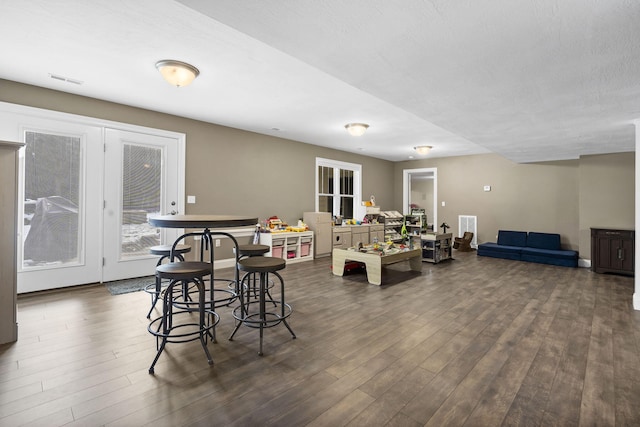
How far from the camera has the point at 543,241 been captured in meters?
6.72

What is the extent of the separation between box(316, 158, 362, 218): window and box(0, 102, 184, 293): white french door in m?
3.37

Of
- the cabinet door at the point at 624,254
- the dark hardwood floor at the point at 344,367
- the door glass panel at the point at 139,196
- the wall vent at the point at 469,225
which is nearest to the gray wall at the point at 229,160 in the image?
the door glass panel at the point at 139,196

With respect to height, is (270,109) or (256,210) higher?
(270,109)

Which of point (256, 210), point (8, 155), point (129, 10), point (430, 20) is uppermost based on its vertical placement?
point (129, 10)

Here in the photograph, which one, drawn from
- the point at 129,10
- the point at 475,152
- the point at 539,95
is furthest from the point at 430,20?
the point at 475,152

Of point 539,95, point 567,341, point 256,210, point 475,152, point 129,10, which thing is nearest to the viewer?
point 129,10

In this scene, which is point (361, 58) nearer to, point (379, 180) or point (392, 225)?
point (392, 225)

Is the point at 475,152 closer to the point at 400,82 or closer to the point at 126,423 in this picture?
the point at 400,82

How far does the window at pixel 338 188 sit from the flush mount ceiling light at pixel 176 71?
4287 mm

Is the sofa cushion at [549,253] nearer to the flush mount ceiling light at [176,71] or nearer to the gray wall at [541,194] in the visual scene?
the gray wall at [541,194]

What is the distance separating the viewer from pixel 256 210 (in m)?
6.00

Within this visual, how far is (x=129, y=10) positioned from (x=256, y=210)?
4024mm

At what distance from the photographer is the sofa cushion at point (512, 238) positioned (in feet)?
22.9

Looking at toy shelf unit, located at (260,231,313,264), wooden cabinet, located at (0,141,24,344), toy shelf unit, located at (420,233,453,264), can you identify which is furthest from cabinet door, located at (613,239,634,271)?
wooden cabinet, located at (0,141,24,344)
